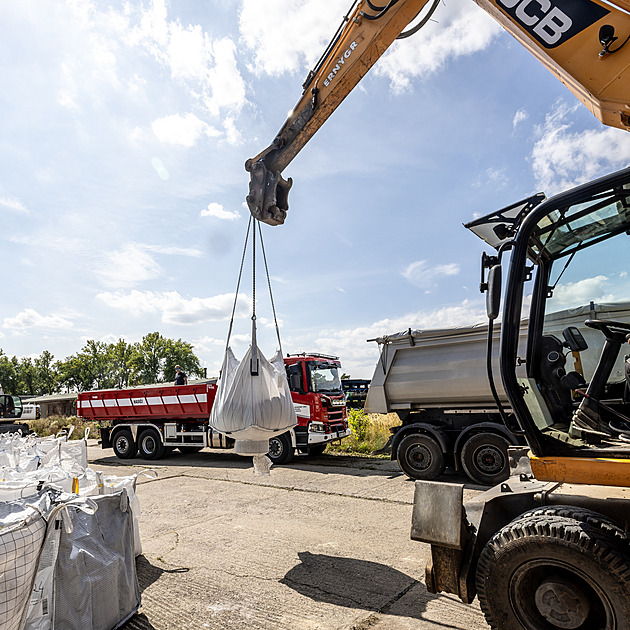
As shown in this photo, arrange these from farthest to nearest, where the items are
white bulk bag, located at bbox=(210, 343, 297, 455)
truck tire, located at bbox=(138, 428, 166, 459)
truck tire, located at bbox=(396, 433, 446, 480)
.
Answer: truck tire, located at bbox=(138, 428, 166, 459)
truck tire, located at bbox=(396, 433, 446, 480)
white bulk bag, located at bbox=(210, 343, 297, 455)

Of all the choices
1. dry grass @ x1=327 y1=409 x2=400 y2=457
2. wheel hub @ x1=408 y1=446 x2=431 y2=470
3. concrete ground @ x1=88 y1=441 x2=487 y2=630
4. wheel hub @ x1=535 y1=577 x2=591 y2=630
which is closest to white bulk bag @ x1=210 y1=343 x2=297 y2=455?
concrete ground @ x1=88 y1=441 x2=487 y2=630

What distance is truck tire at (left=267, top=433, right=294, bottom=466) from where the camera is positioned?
10594mm

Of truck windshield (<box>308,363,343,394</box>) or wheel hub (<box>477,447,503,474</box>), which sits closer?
wheel hub (<box>477,447,503,474</box>)

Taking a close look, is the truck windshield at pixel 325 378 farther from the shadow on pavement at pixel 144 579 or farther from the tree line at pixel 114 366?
the tree line at pixel 114 366

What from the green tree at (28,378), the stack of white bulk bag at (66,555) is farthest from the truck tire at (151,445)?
the green tree at (28,378)

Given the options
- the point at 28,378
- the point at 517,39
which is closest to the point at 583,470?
the point at 517,39

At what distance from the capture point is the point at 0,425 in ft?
66.1

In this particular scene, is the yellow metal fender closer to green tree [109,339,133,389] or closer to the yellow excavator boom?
the yellow excavator boom

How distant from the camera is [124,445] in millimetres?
13281

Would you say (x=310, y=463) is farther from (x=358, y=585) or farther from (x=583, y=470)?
(x=583, y=470)

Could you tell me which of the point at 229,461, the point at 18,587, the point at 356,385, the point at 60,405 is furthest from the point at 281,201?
the point at 60,405

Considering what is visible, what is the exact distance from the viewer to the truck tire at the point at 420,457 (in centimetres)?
801

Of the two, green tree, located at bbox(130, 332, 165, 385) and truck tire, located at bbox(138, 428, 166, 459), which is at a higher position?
green tree, located at bbox(130, 332, 165, 385)

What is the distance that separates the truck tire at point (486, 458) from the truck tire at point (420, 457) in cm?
43
